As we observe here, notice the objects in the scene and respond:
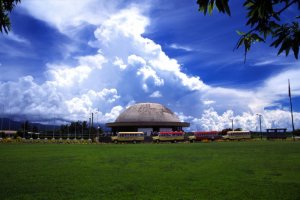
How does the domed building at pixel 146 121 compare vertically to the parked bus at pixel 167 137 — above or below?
above

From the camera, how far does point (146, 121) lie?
81062 mm

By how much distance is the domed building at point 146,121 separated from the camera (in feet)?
265

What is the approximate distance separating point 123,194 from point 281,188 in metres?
3.80

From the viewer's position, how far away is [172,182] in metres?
7.86

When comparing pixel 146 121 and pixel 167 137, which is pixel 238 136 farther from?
pixel 146 121

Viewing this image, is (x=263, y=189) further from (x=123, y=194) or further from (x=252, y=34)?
(x=252, y=34)

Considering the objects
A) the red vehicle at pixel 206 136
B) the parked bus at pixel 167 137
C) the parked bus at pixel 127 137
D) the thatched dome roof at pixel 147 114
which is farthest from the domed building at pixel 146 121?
the parked bus at pixel 127 137

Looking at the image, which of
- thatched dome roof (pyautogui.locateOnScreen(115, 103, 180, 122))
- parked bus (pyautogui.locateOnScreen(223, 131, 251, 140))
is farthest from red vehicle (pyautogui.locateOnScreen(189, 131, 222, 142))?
thatched dome roof (pyautogui.locateOnScreen(115, 103, 180, 122))

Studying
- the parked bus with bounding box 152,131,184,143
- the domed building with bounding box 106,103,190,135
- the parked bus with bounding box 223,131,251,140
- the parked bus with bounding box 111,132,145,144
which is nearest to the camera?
the parked bus with bounding box 111,132,145,144

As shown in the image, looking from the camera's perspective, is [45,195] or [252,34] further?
[45,195]

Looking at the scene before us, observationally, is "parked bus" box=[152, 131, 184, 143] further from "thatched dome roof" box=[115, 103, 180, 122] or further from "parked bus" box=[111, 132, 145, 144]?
"thatched dome roof" box=[115, 103, 180, 122]

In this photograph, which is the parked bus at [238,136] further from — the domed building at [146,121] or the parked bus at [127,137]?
the domed building at [146,121]

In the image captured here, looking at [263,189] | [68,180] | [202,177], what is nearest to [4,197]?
[68,180]

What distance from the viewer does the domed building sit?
265ft
